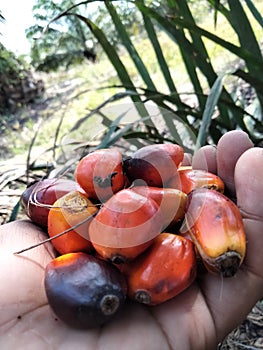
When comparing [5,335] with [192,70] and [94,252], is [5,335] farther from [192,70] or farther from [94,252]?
[192,70]

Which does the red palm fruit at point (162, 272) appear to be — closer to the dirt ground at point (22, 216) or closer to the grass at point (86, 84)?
the dirt ground at point (22, 216)

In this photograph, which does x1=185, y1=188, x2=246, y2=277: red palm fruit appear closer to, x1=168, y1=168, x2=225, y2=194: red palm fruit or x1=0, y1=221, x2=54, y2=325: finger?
x1=168, y1=168, x2=225, y2=194: red palm fruit

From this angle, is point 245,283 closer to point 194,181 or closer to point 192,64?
point 194,181

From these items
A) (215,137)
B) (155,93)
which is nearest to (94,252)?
(155,93)

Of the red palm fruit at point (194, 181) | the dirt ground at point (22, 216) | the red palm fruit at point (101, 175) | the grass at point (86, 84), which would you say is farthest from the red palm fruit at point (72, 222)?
the grass at point (86, 84)

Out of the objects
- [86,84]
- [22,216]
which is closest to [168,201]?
[22,216]
